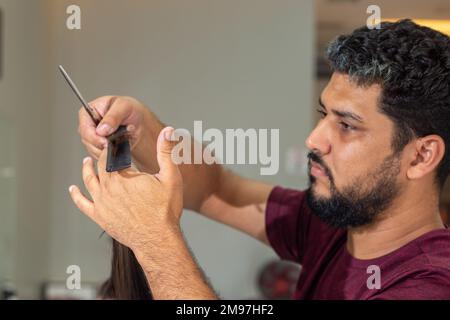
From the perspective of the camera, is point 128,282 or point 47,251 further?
point 47,251

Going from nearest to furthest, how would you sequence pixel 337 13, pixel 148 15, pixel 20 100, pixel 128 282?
pixel 128 282
pixel 148 15
pixel 20 100
pixel 337 13

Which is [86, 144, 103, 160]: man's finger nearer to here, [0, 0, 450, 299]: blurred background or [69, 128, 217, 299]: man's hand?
[69, 128, 217, 299]: man's hand

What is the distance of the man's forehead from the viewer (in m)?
0.97

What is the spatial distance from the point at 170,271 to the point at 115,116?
0.90 feet

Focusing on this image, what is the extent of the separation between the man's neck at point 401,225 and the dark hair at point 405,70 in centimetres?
12

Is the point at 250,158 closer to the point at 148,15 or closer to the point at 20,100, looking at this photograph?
the point at 148,15

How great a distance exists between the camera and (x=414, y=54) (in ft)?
3.15

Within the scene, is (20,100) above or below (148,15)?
below

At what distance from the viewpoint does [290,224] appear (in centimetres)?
128

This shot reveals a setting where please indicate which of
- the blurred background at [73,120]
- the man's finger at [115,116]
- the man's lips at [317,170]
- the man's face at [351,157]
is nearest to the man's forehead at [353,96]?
the man's face at [351,157]

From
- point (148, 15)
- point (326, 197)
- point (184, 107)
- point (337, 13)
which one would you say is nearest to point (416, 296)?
point (326, 197)

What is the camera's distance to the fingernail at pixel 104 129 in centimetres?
80

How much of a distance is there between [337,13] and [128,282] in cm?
261

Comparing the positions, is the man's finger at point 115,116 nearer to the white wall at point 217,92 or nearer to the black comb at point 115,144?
the black comb at point 115,144
